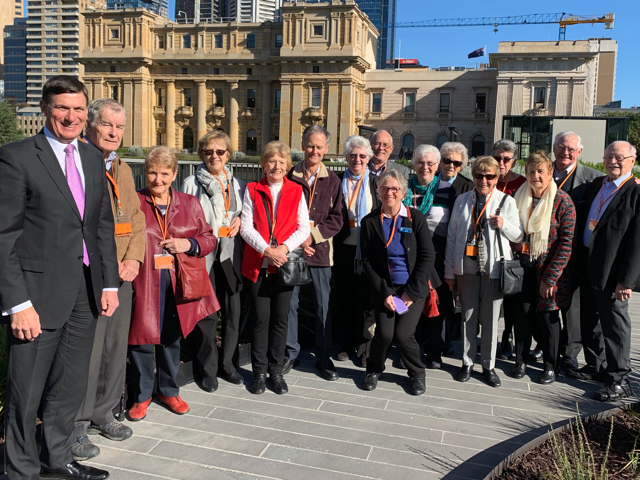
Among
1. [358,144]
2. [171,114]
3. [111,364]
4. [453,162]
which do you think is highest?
[171,114]

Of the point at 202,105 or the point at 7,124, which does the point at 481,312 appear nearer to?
the point at 7,124

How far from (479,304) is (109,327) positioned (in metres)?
2.98

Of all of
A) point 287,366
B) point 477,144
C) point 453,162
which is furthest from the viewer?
point 477,144

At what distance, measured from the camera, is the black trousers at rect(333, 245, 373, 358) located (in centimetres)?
501

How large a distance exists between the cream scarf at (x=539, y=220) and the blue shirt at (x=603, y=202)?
38cm

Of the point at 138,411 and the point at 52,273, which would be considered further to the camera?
the point at 138,411

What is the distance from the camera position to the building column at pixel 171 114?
61.2 meters

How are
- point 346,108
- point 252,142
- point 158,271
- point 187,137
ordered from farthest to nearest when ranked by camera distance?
point 187,137, point 252,142, point 346,108, point 158,271

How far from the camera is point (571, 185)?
16.8ft

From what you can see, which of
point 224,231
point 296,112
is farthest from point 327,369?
point 296,112

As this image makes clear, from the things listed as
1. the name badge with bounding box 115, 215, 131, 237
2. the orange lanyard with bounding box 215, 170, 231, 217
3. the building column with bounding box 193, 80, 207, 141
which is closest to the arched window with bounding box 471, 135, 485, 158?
the building column with bounding box 193, 80, 207, 141

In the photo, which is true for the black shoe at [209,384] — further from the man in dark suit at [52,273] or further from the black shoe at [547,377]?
the black shoe at [547,377]

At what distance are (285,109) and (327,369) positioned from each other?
54.2 m

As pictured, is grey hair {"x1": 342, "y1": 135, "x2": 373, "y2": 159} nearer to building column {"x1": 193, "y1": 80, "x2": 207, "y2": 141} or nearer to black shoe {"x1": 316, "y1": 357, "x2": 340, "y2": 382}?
black shoe {"x1": 316, "y1": 357, "x2": 340, "y2": 382}
